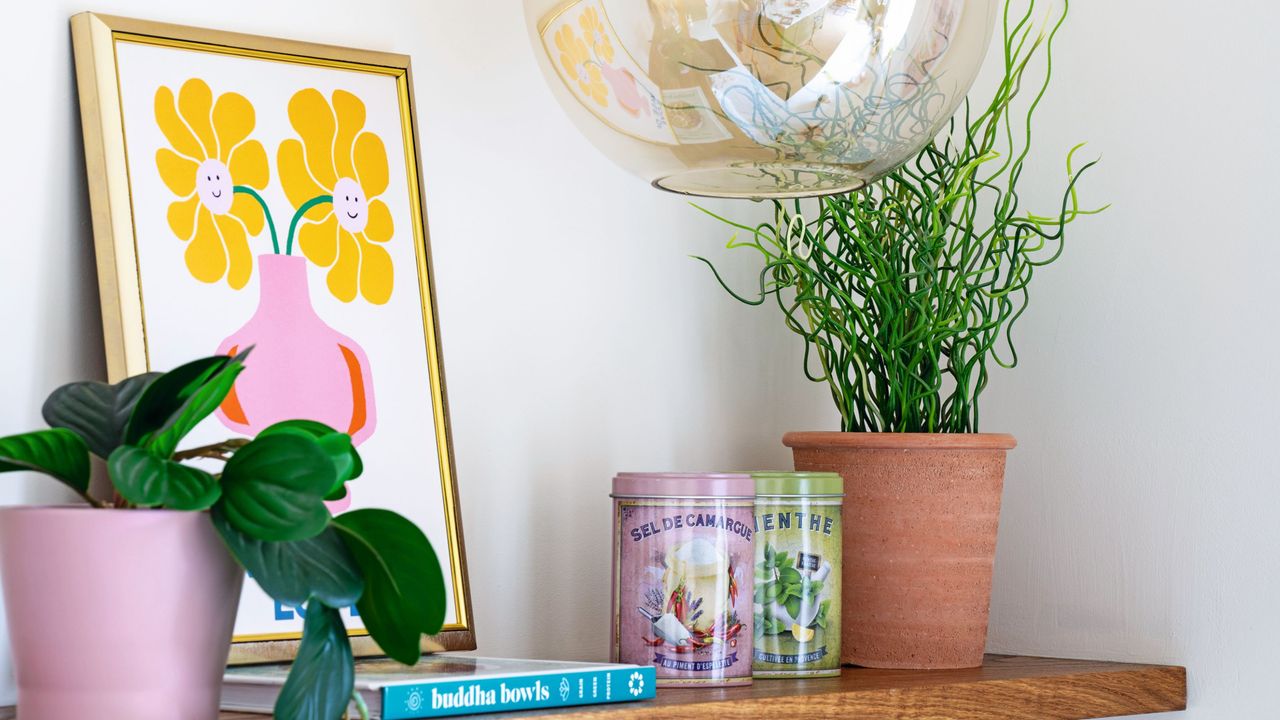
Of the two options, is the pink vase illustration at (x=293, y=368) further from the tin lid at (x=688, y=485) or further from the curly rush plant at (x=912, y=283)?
the curly rush plant at (x=912, y=283)

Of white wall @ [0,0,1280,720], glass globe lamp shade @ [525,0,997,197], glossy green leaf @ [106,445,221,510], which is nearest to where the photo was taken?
glossy green leaf @ [106,445,221,510]

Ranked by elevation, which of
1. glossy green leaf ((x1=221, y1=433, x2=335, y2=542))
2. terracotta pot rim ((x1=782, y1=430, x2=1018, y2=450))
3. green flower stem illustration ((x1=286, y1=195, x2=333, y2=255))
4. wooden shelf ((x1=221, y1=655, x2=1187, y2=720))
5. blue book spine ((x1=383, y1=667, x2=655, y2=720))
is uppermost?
green flower stem illustration ((x1=286, y1=195, x2=333, y2=255))

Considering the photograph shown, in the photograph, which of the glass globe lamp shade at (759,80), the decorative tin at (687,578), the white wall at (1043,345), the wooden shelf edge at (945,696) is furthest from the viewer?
the white wall at (1043,345)

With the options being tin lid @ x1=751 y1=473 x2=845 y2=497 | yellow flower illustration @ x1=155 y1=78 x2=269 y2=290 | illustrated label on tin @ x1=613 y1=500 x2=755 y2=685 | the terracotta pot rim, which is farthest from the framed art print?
the terracotta pot rim

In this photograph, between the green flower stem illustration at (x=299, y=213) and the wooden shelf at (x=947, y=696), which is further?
the green flower stem illustration at (x=299, y=213)

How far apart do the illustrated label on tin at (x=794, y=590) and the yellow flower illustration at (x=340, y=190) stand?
36cm

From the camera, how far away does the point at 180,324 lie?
918 mm

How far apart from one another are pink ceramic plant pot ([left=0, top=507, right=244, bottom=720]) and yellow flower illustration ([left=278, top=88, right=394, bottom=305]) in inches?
14.0

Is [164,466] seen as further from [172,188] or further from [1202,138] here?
[1202,138]

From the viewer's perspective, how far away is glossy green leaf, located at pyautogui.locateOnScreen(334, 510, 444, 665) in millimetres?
693

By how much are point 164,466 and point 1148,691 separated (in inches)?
32.7

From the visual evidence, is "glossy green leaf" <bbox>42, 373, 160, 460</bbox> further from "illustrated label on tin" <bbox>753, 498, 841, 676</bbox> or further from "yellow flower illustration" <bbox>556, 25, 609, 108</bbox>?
"illustrated label on tin" <bbox>753, 498, 841, 676</bbox>

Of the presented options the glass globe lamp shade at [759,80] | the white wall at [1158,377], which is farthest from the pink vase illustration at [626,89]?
the white wall at [1158,377]

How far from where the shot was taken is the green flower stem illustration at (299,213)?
980 millimetres
